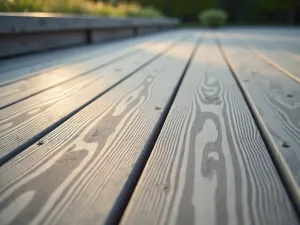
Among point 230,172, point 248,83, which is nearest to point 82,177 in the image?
point 230,172

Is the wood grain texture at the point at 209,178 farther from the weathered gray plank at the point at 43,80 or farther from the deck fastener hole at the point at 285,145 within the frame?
the weathered gray plank at the point at 43,80

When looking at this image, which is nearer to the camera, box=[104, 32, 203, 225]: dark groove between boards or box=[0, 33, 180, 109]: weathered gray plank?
box=[104, 32, 203, 225]: dark groove between boards

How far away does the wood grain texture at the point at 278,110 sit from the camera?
55 cm

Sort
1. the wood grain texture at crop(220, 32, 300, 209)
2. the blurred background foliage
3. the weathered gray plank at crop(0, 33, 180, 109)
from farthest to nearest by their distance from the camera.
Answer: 1. the blurred background foliage
2. the weathered gray plank at crop(0, 33, 180, 109)
3. the wood grain texture at crop(220, 32, 300, 209)

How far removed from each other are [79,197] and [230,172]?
0.92 ft

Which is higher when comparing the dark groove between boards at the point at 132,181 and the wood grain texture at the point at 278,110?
the wood grain texture at the point at 278,110

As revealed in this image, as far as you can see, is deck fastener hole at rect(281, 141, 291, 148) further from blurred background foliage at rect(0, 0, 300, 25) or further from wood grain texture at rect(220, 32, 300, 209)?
blurred background foliage at rect(0, 0, 300, 25)

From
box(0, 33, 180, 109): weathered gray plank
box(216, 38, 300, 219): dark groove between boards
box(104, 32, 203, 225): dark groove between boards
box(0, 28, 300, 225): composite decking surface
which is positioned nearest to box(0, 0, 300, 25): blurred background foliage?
box(0, 33, 180, 109): weathered gray plank

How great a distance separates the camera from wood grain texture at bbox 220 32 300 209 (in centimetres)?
55

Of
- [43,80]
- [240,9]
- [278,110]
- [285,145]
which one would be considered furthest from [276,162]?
[240,9]

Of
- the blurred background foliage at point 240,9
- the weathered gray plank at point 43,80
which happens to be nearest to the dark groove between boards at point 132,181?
the weathered gray plank at point 43,80

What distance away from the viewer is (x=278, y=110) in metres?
0.89

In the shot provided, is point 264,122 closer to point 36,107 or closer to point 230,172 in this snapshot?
point 230,172

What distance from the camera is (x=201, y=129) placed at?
2.43ft
